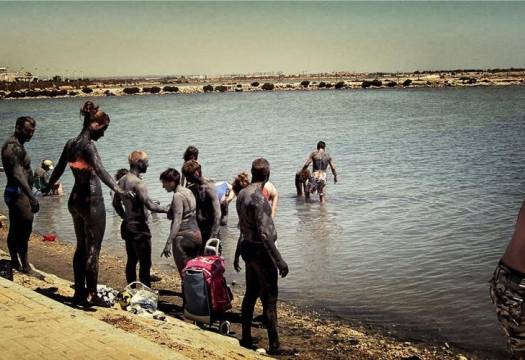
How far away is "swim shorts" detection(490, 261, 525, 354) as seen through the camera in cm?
334

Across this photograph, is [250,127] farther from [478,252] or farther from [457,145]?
[478,252]

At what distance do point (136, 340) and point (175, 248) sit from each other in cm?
236

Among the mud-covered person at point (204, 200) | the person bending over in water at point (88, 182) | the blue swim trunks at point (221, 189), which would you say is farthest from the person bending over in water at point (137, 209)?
the blue swim trunks at point (221, 189)

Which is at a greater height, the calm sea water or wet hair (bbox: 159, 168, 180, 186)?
wet hair (bbox: 159, 168, 180, 186)

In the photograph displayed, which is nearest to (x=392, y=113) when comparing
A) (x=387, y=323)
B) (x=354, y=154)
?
(x=354, y=154)

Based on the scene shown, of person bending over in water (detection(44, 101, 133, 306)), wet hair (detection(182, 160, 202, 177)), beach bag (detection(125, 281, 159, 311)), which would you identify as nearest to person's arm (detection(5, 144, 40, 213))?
person bending over in water (detection(44, 101, 133, 306))

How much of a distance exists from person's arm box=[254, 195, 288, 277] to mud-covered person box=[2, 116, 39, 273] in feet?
10.4

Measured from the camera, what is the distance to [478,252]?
1210 cm

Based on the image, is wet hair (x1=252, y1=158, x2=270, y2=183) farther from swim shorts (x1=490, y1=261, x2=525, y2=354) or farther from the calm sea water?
swim shorts (x1=490, y1=261, x2=525, y2=354)

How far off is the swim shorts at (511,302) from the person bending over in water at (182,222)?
457 cm

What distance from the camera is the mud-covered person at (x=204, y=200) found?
7.80 meters

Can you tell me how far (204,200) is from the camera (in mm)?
7953

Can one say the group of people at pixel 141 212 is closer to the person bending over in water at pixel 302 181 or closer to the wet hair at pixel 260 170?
the wet hair at pixel 260 170

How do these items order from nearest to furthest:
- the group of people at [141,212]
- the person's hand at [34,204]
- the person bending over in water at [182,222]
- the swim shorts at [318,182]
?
1. the group of people at [141,212]
2. the person bending over in water at [182,222]
3. the person's hand at [34,204]
4. the swim shorts at [318,182]
